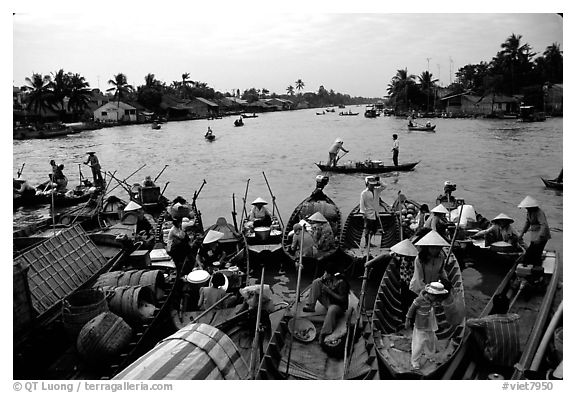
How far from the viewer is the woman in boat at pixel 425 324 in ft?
13.2

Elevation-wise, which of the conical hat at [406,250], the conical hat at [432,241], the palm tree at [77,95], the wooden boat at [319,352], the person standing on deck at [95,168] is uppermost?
the palm tree at [77,95]

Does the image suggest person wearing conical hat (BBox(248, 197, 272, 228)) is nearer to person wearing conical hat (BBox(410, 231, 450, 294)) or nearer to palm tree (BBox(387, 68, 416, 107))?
person wearing conical hat (BBox(410, 231, 450, 294))

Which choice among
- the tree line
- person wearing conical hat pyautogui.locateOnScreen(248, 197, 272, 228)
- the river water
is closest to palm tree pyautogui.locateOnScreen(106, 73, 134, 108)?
the river water

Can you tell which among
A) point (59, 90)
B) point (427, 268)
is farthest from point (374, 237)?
point (59, 90)

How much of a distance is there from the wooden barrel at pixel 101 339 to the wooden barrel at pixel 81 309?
174 millimetres

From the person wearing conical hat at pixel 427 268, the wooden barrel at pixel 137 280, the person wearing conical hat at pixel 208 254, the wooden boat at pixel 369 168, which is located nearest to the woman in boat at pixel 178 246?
the person wearing conical hat at pixel 208 254

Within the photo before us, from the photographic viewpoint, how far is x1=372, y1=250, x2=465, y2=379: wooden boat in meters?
3.99

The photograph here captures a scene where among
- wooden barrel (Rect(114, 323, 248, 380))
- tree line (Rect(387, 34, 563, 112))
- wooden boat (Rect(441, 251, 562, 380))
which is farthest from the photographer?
tree line (Rect(387, 34, 563, 112))

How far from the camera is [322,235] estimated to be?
6996 mm

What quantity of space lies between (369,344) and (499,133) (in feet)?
96.1

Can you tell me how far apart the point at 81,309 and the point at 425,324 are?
11.0ft

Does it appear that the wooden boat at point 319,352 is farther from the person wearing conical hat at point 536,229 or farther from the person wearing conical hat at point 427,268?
the person wearing conical hat at point 536,229

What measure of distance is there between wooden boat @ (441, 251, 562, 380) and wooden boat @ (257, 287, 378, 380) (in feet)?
2.48
